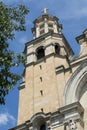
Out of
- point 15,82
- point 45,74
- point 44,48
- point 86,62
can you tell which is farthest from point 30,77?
point 15,82

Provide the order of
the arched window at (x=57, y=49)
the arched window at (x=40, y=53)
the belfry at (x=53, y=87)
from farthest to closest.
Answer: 1. the arched window at (x=40, y=53)
2. the arched window at (x=57, y=49)
3. the belfry at (x=53, y=87)

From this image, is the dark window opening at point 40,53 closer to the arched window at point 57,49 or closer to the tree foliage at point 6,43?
the arched window at point 57,49

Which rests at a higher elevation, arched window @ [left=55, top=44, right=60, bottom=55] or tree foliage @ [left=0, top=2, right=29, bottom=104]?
arched window @ [left=55, top=44, right=60, bottom=55]

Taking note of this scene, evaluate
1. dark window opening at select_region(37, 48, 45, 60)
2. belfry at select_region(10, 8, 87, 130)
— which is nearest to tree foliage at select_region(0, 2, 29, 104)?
belfry at select_region(10, 8, 87, 130)

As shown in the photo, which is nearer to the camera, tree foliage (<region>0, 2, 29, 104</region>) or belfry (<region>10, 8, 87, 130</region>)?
tree foliage (<region>0, 2, 29, 104</region>)

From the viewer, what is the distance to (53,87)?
26250 mm

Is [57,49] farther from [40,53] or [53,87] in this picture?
[53,87]

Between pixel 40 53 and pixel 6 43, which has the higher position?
pixel 40 53

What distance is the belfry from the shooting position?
75.7ft

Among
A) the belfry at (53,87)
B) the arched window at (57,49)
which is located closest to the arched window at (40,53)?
the belfry at (53,87)

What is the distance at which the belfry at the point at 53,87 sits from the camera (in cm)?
2308

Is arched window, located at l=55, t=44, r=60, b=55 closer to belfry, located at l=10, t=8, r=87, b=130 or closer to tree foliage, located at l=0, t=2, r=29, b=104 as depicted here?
belfry, located at l=10, t=8, r=87, b=130

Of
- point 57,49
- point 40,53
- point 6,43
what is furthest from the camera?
point 40,53

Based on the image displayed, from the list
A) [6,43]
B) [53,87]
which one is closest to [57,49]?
[53,87]
